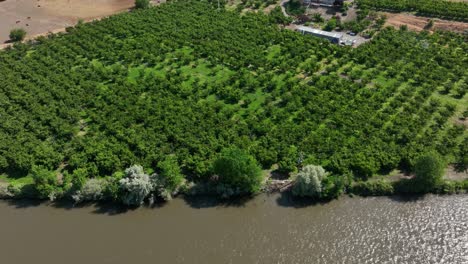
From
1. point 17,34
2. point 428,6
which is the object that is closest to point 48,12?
point 17,34

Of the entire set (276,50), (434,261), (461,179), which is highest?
(276,50)

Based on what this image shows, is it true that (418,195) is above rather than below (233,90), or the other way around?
below

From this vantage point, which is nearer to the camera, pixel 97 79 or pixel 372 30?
pixel 97 79

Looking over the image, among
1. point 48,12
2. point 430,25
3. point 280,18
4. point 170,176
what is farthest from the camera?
point 48,12

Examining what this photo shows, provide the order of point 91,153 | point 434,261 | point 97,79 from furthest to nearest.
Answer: point 97,79, point 91,153, point 434,261

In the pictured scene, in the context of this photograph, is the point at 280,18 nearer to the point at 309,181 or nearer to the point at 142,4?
the point at 142,4

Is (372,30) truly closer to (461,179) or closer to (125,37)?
(461,179)

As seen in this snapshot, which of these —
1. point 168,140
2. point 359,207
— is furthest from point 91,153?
point 359,207

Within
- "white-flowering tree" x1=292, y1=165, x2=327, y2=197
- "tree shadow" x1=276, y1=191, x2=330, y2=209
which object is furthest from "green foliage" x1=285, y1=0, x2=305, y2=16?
"tree shadow" x1=276, y1=191, x2=330, y2=209
